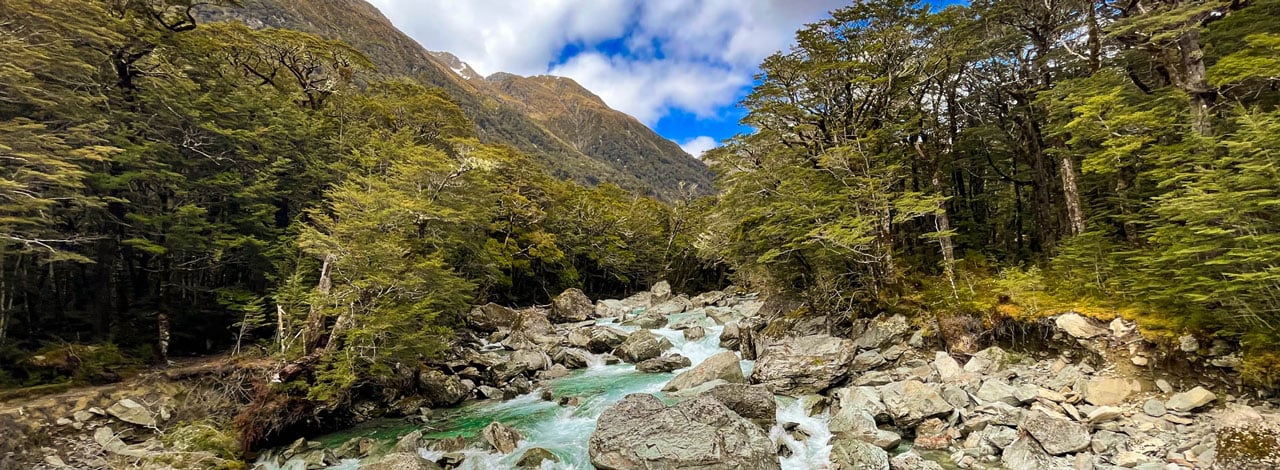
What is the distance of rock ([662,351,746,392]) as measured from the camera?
13.8 meters

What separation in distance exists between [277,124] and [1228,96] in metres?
26.8

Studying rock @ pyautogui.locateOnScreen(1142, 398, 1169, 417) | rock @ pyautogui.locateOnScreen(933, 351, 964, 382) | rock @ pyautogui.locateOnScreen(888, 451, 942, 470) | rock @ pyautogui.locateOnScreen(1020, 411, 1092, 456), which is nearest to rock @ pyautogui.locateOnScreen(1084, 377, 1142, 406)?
rock @ pyautogui.locateOnScreen(1142, 398, 1169, 417)

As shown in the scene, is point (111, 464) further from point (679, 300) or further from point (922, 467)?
point (679, 300)

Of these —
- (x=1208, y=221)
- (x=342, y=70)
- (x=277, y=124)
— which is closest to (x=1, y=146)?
(x=277, y=124)

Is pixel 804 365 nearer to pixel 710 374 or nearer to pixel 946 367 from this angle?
pixel 710 374

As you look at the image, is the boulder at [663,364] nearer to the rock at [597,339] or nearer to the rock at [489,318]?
the rock at [597,339]

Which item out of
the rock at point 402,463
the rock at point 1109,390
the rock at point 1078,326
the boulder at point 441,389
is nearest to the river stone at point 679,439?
the rock at point 402,463

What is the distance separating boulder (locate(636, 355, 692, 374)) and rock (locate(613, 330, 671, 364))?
1007 mm

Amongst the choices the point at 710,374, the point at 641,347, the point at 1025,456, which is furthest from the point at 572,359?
the point at 1025,456

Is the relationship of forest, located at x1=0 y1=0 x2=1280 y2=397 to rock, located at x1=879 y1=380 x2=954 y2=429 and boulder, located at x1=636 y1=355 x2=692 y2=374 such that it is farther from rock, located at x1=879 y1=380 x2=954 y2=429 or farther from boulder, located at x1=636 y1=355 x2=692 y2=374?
boulder, located at x1=636 y1=355 x2=692 y2=374

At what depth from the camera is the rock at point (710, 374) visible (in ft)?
45.3

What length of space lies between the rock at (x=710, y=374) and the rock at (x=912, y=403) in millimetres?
4442

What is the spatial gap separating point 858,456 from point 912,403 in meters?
2.31

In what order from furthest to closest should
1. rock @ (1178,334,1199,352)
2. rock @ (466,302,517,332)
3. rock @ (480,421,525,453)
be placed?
rock @ (466,302,517,332), rock @ (480,421,525,453), rock @ (1178,334,1199,352)
